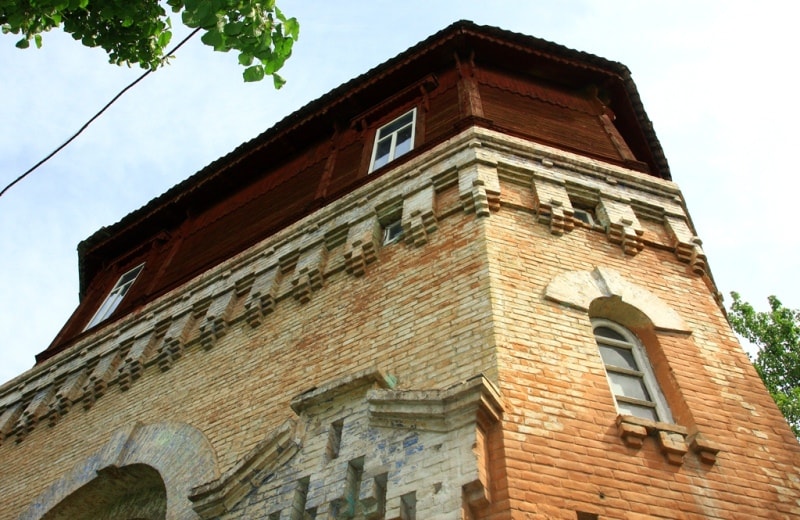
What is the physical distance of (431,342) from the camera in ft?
21.0

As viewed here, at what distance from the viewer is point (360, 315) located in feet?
24.8

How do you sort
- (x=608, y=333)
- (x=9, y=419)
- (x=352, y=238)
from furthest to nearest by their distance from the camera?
1. (x=9, y=419)
2. (x=352, y=238)
3. (x=608, y=333)

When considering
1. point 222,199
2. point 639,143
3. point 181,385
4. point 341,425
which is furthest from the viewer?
point 222,199

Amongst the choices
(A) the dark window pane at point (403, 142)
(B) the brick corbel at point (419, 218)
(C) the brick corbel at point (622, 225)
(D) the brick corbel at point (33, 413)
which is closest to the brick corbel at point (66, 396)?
(D) the brick corbel at point (33, 413)

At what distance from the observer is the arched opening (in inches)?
321

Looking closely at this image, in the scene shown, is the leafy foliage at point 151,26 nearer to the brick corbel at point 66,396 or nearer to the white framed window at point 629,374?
the white framed window at point 629,374

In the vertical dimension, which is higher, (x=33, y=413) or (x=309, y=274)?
(x=309, y=274)

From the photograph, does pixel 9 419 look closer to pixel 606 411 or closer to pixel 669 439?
pixel 606 411

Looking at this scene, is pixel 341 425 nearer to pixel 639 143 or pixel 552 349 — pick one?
pixel 552 349

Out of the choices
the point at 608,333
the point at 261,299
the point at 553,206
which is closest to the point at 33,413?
the point at 261,299

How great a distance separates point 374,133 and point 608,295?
6.58 metres

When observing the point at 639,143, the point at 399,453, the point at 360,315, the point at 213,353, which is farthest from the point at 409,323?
the point at 639,143

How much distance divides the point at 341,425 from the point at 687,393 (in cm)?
322

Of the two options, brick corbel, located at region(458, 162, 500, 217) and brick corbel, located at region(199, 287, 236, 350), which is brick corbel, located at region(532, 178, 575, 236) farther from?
brick corbel, located at region(199, 287, 236, 350)
